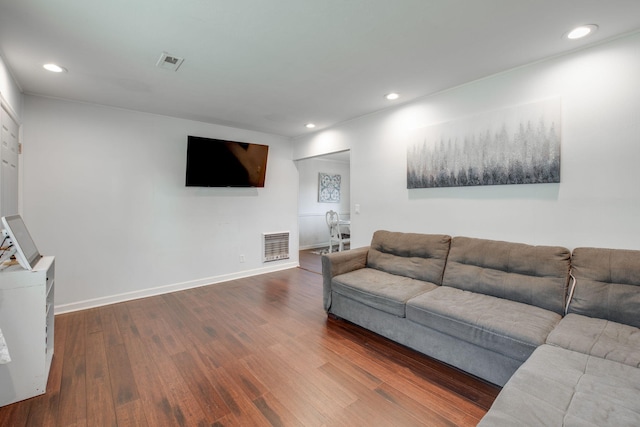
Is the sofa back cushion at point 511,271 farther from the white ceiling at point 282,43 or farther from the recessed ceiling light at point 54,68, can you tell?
the recessed ceiling light at point 54,68

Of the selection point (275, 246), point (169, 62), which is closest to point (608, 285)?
point (169, 62)

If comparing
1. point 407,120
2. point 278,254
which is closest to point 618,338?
point 407,120

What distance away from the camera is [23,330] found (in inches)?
71.7

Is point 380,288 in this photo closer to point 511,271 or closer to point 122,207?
point 511,271

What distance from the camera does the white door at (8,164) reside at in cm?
226

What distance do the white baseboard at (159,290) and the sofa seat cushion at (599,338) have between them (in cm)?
395

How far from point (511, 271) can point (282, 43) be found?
253 centimetres

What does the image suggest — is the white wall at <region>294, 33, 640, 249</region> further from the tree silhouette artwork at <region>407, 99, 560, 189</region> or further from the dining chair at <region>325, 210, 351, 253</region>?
the dining chair at <region>325, 210, 351, 253</region>

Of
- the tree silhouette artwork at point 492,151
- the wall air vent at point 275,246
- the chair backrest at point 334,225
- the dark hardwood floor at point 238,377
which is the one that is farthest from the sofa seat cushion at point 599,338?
the chair backrest at point 334,225

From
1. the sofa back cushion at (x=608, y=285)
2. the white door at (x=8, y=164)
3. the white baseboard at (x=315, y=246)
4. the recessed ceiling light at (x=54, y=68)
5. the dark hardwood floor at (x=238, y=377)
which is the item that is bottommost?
the dark hardwood floor at (x=238, y=377)

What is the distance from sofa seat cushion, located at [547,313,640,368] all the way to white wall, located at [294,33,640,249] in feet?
2.20

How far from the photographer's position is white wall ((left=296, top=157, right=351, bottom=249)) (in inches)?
277

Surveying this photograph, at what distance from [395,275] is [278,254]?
2.65 metres

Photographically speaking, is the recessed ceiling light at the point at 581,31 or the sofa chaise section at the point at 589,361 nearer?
the sofa chaise section at the point at 589,361
